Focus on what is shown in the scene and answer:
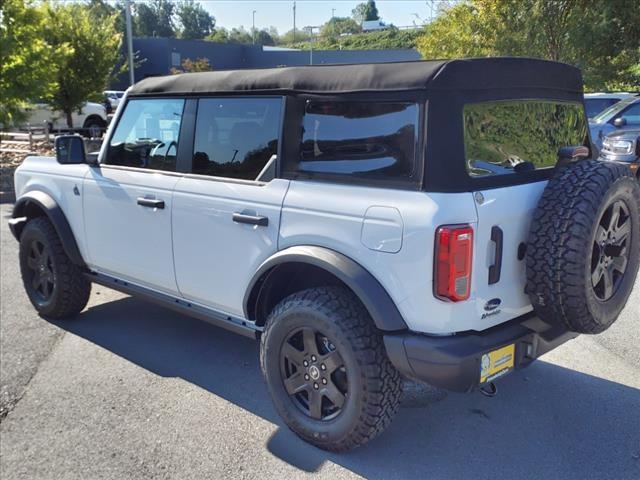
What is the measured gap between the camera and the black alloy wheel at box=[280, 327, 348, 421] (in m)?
3.00

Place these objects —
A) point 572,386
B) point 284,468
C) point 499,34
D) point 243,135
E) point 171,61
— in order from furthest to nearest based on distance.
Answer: point 171,61
point 499,34
point 572,386
point 243,135
point 284,468

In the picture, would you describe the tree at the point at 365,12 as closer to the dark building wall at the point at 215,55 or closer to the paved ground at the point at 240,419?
the dark building wall at the point at 215,55

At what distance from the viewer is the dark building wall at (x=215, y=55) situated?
148ft

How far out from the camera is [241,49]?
173 feet

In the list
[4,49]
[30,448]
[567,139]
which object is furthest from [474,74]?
[4,49]

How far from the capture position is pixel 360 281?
2736 millimetres

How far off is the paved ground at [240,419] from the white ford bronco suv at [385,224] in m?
0.32

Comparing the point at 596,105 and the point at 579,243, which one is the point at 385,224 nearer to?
the point at 579,243

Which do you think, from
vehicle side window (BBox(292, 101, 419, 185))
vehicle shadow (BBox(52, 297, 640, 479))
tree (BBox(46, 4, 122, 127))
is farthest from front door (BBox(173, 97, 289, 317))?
tree (BBox(46, 4, 122, 127))

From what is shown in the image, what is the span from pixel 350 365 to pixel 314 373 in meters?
0.30

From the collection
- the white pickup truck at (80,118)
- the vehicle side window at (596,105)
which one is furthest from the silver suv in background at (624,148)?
the white pickup truck at (80,118)

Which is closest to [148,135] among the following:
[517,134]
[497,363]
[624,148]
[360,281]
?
[360,281]

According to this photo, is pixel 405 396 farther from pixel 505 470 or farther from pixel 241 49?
pixel 241 49

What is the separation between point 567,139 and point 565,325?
1.30 m
